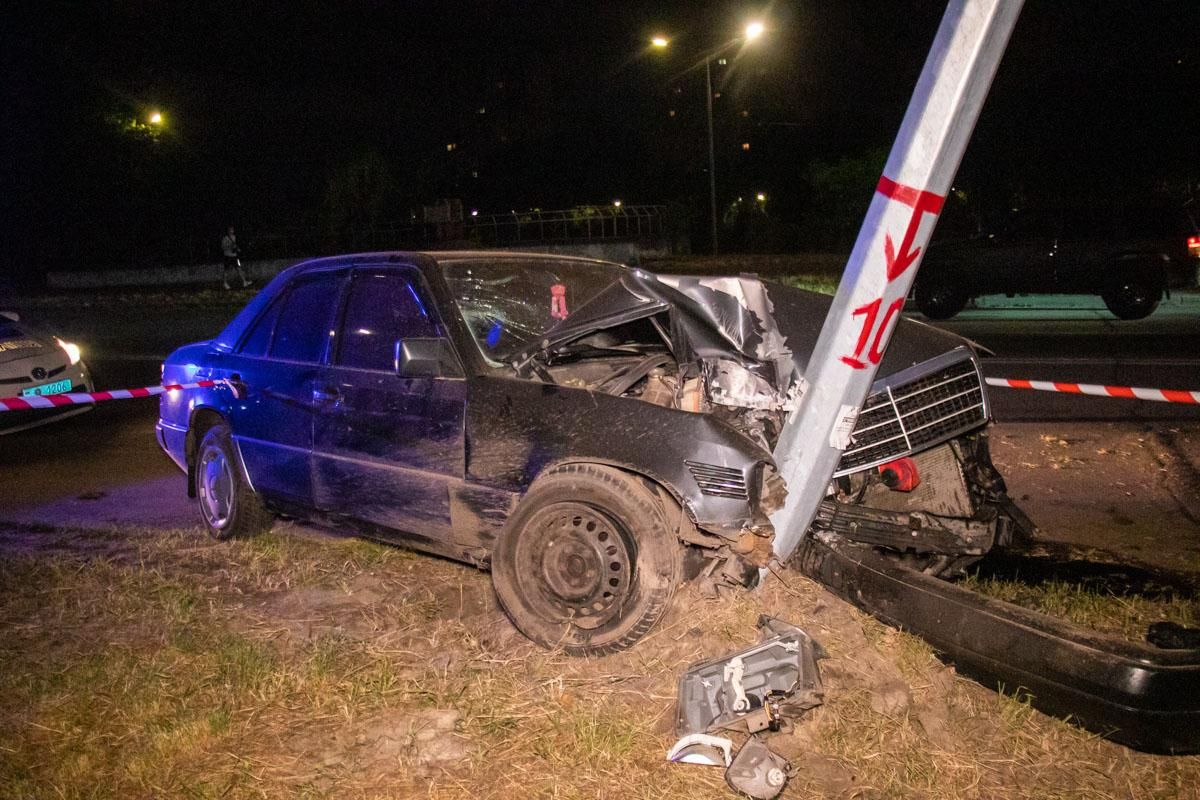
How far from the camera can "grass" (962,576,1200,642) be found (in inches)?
159

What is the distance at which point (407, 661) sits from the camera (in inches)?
155

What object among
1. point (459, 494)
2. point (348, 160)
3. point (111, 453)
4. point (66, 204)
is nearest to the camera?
point (459, 494)

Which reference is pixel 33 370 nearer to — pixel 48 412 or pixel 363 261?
pixel 48 412

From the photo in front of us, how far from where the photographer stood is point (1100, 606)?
4.21 metres

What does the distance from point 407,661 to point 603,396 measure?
142 centimetres

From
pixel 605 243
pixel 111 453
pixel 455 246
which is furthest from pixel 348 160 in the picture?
pixel 111 453

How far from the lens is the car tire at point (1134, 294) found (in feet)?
49.1

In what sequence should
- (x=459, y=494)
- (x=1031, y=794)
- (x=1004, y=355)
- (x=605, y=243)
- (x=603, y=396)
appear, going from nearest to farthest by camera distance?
(x=1031, y=794) → (x=603, y=396) → (x=459, y=494) → (x=1004, y=355) → (x=605, y=243)

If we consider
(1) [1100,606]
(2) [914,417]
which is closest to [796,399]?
(2) [914,417]

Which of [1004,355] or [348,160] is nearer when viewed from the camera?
[1004,355]

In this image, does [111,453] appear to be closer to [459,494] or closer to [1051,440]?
[459,494]

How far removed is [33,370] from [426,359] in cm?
680

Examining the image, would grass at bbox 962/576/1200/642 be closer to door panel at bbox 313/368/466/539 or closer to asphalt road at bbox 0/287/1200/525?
door panel at bbox 313/368/466/539

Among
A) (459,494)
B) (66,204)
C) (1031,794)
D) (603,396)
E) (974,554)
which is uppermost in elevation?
(66,204)
